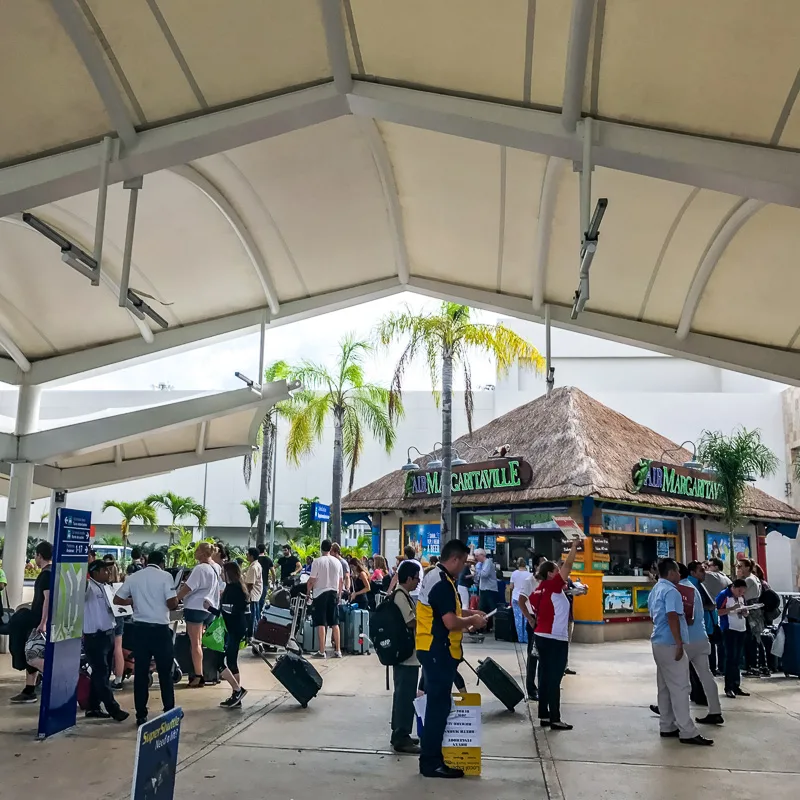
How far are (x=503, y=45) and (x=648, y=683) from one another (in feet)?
28.8

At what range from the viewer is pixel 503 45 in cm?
725

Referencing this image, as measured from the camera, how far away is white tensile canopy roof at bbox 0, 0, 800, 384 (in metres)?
6.97

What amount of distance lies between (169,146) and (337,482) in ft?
67.3

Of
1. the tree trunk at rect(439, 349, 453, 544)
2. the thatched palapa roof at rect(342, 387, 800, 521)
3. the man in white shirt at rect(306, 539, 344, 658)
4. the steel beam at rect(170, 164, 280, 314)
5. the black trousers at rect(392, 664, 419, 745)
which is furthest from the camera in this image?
the tree trunk at rect(439, 349, 453, 544)

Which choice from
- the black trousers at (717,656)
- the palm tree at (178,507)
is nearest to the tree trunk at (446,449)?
the black trousers at (717,656)

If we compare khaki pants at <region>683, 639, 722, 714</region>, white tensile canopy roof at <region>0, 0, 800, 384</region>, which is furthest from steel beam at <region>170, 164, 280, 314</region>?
khaki pants at <region>683, 639, 722, 714</region>

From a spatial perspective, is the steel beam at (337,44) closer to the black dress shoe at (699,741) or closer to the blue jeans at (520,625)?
the black dress shoe at (699,741)

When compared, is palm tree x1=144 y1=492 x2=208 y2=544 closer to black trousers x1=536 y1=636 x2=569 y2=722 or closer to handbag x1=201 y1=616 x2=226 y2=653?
handbag x1=201 y1=616 x2=226 y2=653

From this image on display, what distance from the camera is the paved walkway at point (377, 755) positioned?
19.9ft

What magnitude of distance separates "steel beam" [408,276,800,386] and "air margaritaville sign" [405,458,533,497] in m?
5.96

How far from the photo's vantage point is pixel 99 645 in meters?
8.20

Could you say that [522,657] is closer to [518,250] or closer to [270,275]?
[518,250]

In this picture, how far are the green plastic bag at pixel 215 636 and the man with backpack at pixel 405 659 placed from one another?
3698 mm

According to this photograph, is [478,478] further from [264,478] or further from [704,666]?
[264,478]
